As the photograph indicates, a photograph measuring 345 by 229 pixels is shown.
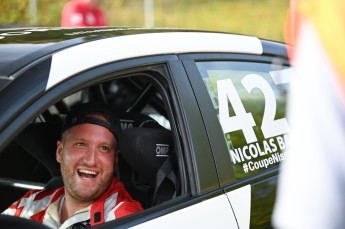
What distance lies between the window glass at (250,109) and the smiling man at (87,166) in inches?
17.5

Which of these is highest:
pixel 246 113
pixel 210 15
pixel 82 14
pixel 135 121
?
pixel 210 15

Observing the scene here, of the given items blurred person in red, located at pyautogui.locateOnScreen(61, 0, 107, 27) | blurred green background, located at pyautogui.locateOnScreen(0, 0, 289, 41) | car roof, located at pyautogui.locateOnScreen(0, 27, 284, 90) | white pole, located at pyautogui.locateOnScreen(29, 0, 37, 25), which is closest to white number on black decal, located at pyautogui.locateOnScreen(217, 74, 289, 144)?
car roof, located at pyautogui.locateOnScreen(0, 27, 284, 90)

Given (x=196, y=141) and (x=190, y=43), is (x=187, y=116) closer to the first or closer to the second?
(x=196, y=141)

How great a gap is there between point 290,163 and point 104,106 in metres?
1.61

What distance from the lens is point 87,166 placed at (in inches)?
112

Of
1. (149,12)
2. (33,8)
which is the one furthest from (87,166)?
(149,12)

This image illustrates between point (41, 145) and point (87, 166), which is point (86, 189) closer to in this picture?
point (87, 166)

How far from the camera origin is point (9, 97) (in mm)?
2143

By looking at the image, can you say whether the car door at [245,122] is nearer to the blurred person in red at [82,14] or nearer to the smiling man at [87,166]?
the smiling man at [87,166]

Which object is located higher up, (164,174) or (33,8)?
(33,8)

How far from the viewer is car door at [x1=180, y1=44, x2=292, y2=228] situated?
2744 mm

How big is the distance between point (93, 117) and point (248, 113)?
635mm

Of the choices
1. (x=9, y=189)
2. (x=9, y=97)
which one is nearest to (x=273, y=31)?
(x=9, y=189)

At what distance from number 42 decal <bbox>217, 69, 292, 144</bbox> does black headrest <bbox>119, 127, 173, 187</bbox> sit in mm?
251
